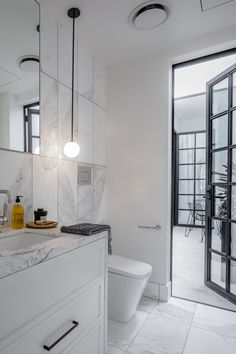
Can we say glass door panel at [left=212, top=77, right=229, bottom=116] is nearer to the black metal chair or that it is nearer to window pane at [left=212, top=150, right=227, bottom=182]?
window pane at [left=212, top=150, right=227, bottom=182]

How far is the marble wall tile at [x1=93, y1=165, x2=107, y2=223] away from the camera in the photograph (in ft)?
7.22

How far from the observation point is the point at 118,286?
5.41ft

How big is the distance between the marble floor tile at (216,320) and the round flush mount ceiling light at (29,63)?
2208 mm

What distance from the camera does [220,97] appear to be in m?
2.17

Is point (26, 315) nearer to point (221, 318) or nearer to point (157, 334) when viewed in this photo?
point (157, 334)

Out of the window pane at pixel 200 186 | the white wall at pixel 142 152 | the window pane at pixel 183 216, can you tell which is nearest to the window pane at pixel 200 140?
the window pane at pixel 200 186

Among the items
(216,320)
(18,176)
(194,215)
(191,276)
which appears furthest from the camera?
(194,215)

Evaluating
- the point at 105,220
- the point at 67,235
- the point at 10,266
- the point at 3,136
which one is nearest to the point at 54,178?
the point at 3,136

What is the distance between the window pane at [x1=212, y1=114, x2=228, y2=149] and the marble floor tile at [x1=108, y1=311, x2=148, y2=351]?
1.67 metres

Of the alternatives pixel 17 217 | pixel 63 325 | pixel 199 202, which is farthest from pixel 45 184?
pixel 199 202

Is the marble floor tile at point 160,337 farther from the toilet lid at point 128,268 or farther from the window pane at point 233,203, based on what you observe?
the window pane at point 233,203

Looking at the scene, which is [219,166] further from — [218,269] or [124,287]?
[124,287]

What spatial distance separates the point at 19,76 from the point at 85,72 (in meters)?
0.80

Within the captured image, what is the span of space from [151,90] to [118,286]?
5.73ft
